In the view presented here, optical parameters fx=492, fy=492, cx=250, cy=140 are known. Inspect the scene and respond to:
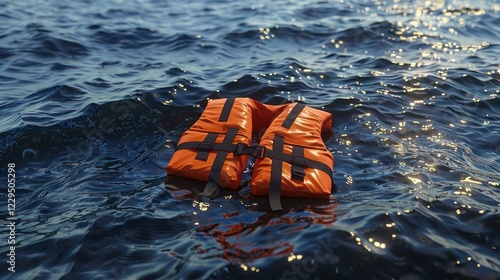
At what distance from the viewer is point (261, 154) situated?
20.0ft

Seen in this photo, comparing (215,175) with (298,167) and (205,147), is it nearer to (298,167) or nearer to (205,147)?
(205,147)

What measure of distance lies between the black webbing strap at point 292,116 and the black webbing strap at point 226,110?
82cm

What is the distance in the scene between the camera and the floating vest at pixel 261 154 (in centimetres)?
569

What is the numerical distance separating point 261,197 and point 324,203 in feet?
2.41

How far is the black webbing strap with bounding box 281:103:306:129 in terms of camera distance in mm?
6730

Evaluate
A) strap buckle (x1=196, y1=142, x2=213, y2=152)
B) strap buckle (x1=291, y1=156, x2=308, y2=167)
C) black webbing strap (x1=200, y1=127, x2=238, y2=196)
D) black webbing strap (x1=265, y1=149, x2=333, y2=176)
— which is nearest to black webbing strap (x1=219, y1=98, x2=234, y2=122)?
strap buckle (x1=196, y1=142, x2=213, y2=152)

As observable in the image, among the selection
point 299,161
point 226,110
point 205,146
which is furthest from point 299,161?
point 226,110

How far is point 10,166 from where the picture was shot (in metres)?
6.84

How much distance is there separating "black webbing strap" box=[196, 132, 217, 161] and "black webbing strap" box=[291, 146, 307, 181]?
1.08m

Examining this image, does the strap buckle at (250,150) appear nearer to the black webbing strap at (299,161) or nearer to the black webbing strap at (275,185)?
the black webbing strap at (299,161)

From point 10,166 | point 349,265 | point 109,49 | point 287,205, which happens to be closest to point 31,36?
point 109,49

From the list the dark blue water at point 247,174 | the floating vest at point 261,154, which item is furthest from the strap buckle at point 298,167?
the dark blue water at point 247,174

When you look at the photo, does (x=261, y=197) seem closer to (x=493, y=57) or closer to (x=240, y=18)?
(x=493, y=57)

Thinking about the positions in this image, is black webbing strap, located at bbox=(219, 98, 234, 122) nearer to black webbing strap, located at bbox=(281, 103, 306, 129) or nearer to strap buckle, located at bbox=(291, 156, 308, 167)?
black webbing strap, located at bbox=(281, 103, 306, 129)
